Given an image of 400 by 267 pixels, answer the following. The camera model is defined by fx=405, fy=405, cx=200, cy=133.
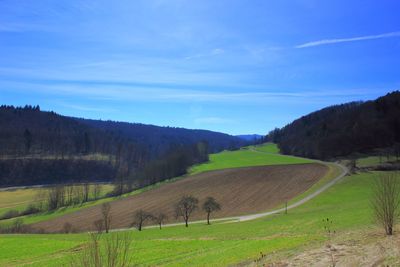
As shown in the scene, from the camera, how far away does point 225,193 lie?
9056cm

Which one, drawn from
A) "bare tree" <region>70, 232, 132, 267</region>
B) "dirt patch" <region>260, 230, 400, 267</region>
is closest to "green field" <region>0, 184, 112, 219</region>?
"dirt patch" <region>260, 230, 400, 267</region>

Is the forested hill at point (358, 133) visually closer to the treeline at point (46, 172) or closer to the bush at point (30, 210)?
the bush at point (30, 210)

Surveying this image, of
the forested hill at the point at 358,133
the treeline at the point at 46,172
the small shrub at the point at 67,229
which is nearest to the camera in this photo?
the small shrub at the point at 67,229

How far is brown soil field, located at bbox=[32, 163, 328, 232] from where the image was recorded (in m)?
77.4

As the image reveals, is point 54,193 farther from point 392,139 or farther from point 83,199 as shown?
point 392,139

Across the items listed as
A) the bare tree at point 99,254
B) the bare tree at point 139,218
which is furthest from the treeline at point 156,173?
the bare tree at point 99,254

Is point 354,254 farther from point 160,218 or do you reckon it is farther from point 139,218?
point 139,218

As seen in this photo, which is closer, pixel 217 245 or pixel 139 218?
pixel 217 245

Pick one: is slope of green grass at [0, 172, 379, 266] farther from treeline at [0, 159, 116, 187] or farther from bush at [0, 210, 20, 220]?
treeline at [0, 159, 116, 187]

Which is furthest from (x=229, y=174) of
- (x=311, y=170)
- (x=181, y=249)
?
(x=181, y=249)

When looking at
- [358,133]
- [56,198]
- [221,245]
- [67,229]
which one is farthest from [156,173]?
[221,245]

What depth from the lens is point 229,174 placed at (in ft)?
364

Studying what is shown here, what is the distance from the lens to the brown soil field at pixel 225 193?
77438 millimetres

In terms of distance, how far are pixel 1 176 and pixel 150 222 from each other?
127 meters
